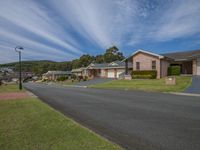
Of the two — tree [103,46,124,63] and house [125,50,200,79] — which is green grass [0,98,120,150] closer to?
house [125,50,200,79]

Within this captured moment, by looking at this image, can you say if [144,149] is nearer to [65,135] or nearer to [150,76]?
[65,135]

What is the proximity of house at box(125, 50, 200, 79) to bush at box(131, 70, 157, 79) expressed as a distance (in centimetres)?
101

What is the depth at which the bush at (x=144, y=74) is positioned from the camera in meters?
32.3

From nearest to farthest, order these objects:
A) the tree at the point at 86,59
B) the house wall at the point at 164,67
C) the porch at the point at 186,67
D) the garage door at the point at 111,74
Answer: the house wall at the point at 164,67 → the porch at the point at 186,67 → the garage door at the point at 111,74 → the tree at the point at 86,59

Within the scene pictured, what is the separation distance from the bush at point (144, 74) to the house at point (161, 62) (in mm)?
1009

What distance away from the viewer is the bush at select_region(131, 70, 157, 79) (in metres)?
32.3

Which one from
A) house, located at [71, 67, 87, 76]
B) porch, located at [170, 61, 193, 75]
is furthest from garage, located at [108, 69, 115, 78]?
porch, located at [170, 61, 193, 75]

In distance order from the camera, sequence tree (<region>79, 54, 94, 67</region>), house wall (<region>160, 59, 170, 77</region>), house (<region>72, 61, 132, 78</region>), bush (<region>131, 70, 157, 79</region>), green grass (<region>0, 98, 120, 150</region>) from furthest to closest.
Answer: tree (<region>79, 54, 94, 67</region>), house (<region>72, 61, 132, 78</region>), house wall (<region>160, 59, 170, 77</region>), bush (<region>131, 70, 157, 79</region>), green grass (<region>0, 98, 120, 150</region>)

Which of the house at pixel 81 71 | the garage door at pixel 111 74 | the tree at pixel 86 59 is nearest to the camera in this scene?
the garage door at pixel 111 74

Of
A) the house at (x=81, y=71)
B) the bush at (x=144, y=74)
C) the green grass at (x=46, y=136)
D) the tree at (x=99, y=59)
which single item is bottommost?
the green grass at (x=46, y=136)

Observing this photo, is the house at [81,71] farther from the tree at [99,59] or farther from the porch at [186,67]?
the porch at [186,67]

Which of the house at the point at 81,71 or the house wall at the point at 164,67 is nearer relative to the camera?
the house wall at the point at 164,67

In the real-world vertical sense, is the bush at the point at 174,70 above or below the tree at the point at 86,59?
below

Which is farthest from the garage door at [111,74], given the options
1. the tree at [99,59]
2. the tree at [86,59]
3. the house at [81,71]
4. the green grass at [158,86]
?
the tree at [86,59]
